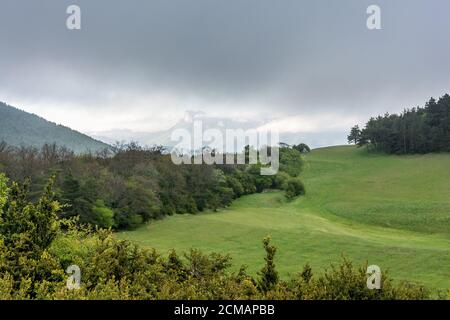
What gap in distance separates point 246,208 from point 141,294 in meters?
56.7

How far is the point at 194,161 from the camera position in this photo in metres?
70.8

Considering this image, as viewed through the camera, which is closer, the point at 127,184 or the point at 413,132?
the point at 127,184

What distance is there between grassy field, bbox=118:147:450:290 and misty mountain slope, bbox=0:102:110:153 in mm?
91006

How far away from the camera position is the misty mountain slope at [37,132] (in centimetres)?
14762

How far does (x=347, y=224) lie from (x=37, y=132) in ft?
431

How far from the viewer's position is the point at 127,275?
15062 mm

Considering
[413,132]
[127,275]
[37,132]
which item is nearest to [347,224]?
[127,275]

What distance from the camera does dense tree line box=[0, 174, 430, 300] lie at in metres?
11.3

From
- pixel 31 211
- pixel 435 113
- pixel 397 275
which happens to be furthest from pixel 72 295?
Answer: pixel 435 113

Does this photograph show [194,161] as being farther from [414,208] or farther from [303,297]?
[303,297]

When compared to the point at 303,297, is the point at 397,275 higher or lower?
lower

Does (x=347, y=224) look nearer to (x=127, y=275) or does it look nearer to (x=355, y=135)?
(x=127, y=275)

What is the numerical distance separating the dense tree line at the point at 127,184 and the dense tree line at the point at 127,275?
2130 centimetres
